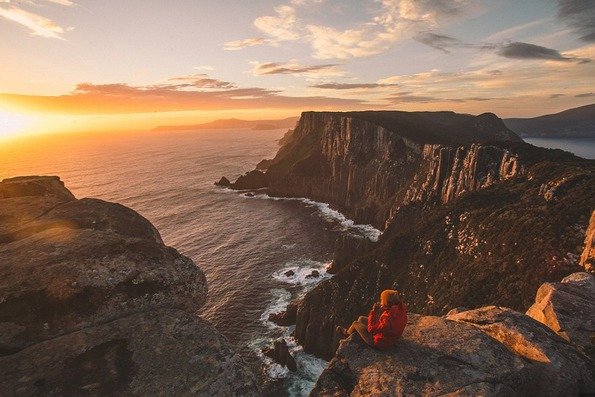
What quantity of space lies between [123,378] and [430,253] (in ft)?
142

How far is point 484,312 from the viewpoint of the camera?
14.1 m

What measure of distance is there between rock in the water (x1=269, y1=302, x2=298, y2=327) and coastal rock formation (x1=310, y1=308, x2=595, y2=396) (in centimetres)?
4165

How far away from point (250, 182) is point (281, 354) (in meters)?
103

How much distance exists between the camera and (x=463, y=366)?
10625 millimetres

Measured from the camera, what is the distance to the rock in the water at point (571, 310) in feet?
43.8

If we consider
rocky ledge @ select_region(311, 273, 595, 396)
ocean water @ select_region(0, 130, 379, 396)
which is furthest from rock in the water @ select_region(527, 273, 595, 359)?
ocean water @ select_region(0, 130, 379, 396)

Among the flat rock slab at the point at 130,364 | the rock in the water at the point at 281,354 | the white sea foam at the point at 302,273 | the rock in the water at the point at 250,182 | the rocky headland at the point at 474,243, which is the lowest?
the rock in the water at the point at 281,354

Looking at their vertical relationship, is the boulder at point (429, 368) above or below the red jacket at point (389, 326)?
below

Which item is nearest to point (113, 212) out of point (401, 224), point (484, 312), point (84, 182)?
point (484, 312)

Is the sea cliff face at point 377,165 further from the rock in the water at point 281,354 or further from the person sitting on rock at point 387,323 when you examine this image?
the person sitting on rock at point 387,323

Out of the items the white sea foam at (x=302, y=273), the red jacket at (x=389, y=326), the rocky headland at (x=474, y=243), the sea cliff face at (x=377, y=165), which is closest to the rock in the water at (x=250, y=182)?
the sea cliff face at (x=377, y=165)

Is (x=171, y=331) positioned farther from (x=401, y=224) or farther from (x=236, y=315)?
(x=401, y=224)

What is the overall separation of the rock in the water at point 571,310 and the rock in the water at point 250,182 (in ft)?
419

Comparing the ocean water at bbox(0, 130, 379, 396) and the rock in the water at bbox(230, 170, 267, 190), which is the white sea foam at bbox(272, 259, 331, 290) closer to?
the ocean water at bbox(0, 130, 379, 396)
